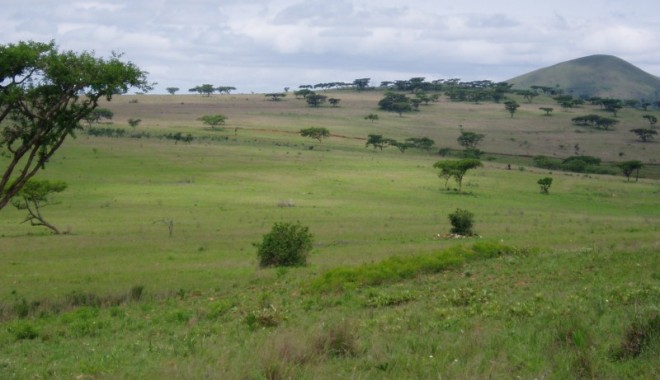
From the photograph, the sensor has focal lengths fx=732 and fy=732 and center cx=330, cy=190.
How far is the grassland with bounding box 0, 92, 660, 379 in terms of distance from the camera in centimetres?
948

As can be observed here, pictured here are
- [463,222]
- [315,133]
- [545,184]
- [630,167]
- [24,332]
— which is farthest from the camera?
[315,133]

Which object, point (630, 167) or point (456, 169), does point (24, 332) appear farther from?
point (630, 167)

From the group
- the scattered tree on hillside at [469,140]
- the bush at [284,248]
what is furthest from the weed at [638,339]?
the scattered tree on hillside at [469,140]

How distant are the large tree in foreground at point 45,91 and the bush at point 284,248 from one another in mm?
7948

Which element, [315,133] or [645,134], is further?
[645,134]

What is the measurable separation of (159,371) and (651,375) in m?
5.85

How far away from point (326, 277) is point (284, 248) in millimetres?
8783

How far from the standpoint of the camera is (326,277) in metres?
19.5

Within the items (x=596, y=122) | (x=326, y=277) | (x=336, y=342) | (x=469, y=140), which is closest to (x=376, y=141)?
(x=469, y=140)

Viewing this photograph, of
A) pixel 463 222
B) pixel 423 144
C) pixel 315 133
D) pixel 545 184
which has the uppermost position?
pixel 315 133

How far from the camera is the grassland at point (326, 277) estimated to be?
9.48m

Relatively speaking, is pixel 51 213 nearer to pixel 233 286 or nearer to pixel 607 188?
pixel 233 286

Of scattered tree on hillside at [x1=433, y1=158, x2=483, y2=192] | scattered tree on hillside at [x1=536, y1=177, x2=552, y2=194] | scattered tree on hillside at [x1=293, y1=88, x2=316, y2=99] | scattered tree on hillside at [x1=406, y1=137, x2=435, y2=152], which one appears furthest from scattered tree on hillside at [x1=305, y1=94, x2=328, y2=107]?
scattered tree on hillside at [x1=536, y1=177, x2=552, y2=194]

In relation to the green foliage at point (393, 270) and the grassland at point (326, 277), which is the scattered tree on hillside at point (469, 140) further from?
the green foliage at point (393, 270)
